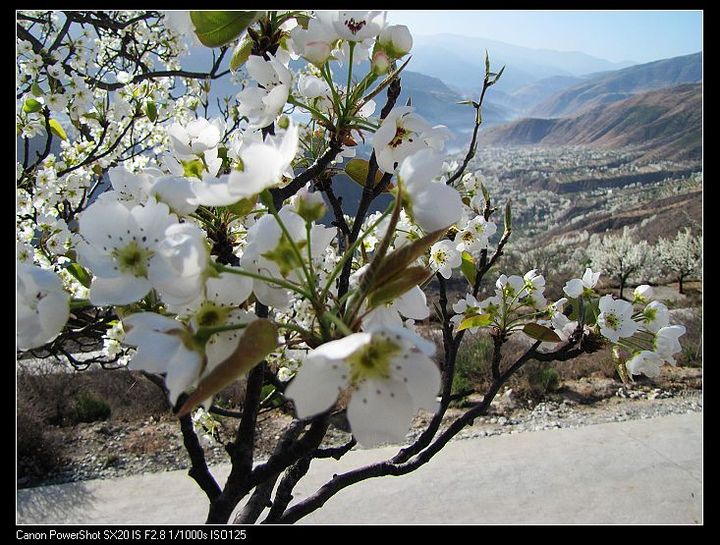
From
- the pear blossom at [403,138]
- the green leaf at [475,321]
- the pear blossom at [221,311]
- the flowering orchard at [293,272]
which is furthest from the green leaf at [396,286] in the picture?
the green leaf at [475,321]

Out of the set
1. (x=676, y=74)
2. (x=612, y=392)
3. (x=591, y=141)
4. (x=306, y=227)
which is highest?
(x=676, y=74)

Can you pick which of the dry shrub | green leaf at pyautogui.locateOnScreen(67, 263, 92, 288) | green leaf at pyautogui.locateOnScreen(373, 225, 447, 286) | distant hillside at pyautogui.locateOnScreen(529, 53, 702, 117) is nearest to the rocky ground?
the dry shrub

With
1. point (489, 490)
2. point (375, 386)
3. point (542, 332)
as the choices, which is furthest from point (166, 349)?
point (489, 490)

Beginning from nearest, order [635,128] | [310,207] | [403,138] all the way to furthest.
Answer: [310,207] < [403,138] < [635,128]

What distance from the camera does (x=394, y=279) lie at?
39cm

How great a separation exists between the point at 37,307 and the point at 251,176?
21 centimetres

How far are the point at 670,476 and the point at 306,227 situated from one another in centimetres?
342

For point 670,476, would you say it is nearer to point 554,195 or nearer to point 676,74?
point 554,195

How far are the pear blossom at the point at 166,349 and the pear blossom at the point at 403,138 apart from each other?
292 millimetres

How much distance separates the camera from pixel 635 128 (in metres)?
48.3

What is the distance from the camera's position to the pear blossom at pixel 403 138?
559 mm

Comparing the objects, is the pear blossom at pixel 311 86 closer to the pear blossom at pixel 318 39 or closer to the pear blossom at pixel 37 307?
the pear blossom at pixel 318 39

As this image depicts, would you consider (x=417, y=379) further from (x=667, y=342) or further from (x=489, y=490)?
(x=489, y=490)

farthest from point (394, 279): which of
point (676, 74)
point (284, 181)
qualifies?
point (676, 74)
